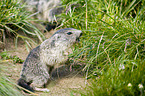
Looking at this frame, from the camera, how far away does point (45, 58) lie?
329cm

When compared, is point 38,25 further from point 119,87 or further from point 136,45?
point 119,87

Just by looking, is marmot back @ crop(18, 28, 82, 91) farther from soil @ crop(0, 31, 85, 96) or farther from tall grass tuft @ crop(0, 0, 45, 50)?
tall grass tuft @ crop(0, 0, 45, 50)

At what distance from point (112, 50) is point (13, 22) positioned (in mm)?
3063

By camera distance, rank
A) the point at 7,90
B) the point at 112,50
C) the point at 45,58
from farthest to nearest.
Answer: the point at 112,50, the point at 45,58, the point at 7,90

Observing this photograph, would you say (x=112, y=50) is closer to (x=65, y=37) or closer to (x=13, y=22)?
(x=65, y=37)

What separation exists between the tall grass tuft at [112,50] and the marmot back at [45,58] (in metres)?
0.41

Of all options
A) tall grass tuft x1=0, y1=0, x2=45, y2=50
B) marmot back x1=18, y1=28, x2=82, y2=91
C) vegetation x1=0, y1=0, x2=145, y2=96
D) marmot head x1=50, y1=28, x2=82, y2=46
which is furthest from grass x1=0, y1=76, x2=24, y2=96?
tall grass tuft x1=0, y1=0, x2=45, y2=50

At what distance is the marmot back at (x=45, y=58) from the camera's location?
10.2 feet

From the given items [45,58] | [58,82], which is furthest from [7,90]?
[58,82]

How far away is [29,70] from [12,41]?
2.01m

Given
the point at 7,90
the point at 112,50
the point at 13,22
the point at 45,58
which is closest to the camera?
the point at 7,90

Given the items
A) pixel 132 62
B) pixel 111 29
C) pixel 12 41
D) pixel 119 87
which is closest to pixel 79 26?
pixel 111 29

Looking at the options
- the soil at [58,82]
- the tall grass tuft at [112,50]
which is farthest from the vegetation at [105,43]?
the soil at [58,82]

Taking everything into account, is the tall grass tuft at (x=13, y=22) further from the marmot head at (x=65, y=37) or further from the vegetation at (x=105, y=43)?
the marmot head at (x=65, y=37)
